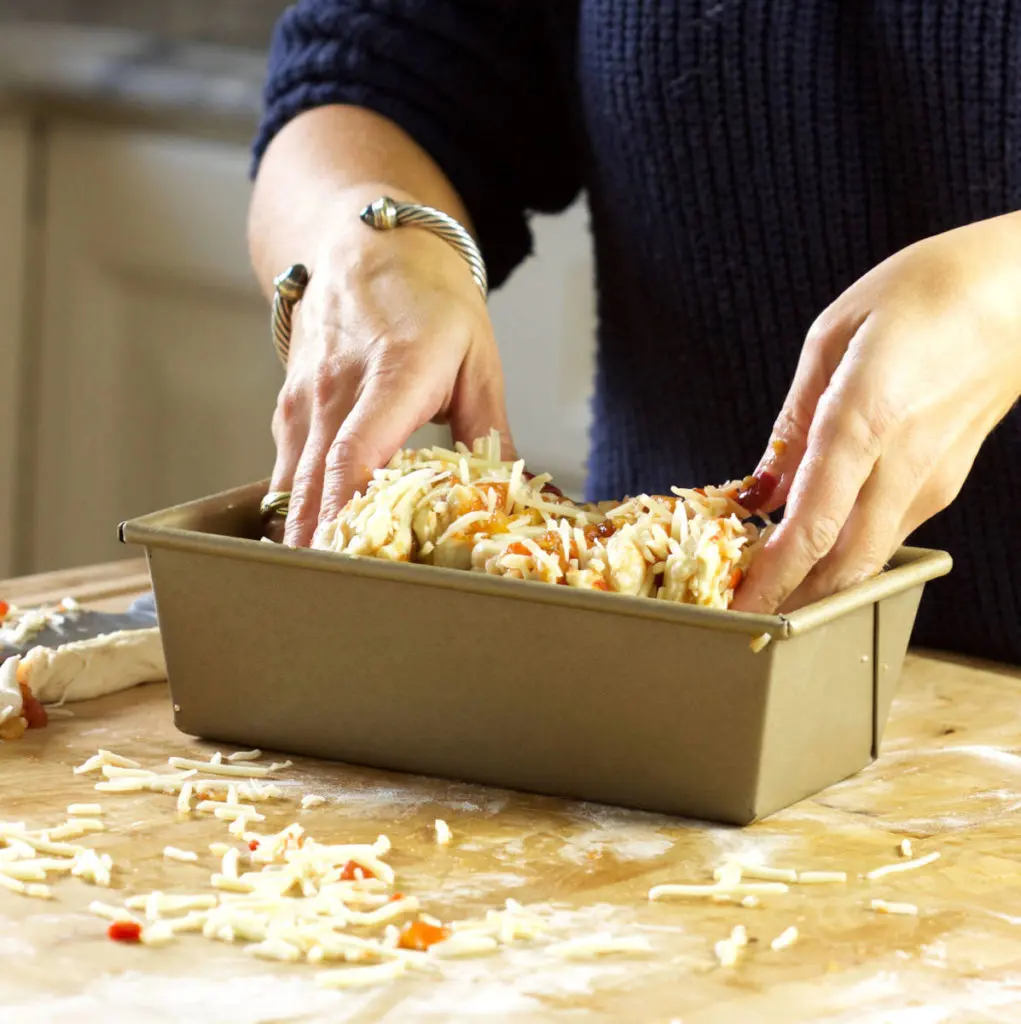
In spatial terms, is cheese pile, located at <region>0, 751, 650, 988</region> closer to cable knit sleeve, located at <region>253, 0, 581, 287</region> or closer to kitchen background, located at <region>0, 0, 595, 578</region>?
cable knit sleeve, located at <region>253, 0, 581, 287</region>

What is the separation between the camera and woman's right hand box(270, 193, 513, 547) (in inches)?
44.4

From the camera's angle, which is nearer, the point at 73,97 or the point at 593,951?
the point at 593,951

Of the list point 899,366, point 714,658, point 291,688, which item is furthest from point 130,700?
point 899,366

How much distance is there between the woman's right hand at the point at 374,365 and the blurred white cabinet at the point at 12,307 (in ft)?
4.95

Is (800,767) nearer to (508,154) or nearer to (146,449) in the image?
(508,154)

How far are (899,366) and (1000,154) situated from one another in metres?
0.38

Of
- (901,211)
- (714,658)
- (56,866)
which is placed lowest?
(56,866)

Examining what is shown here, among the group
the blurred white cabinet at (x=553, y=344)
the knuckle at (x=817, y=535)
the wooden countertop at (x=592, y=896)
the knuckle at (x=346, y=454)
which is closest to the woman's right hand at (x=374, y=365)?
the knuckle at (x=346, y=454)

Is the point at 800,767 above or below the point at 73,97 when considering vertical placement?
below

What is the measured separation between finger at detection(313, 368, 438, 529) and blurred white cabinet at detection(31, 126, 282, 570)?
1.43m

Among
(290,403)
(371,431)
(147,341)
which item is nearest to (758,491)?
(371,431)

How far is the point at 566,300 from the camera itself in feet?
8.25

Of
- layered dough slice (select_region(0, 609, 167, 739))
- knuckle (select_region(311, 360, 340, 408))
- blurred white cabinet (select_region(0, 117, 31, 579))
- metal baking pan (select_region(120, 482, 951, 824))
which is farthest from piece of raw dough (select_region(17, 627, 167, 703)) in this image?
blurred white cabinet (select_region(0, 117, 31, 579))

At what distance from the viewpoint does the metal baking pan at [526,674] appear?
92cm
